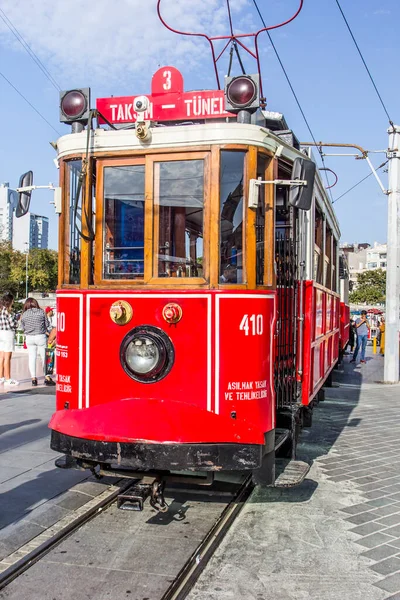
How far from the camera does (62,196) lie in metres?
5.04

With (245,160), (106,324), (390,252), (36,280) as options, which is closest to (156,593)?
(106,324)

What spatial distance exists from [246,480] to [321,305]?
2.54 meters

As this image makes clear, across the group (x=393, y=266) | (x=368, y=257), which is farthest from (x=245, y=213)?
(x=368, y=257)

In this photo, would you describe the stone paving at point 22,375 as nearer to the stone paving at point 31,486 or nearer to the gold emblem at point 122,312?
the stone paving at point 31,486

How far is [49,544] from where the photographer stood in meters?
4.21

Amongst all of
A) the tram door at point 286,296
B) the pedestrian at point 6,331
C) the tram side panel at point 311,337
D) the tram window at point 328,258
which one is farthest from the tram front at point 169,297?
the pedestrian at point 6,331

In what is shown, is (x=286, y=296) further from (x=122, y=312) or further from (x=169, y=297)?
(x=122, y=312)

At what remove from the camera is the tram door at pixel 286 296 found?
5.46 m

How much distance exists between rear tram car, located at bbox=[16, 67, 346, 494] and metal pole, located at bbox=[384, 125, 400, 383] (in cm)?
1042

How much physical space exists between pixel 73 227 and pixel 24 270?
52411 mm

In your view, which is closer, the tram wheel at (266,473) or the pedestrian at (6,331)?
the tram wheel at (266,473)

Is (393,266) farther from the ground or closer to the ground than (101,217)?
farther from the ground

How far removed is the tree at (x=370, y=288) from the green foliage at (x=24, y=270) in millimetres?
34538

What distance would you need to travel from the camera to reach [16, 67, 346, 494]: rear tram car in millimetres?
4391
